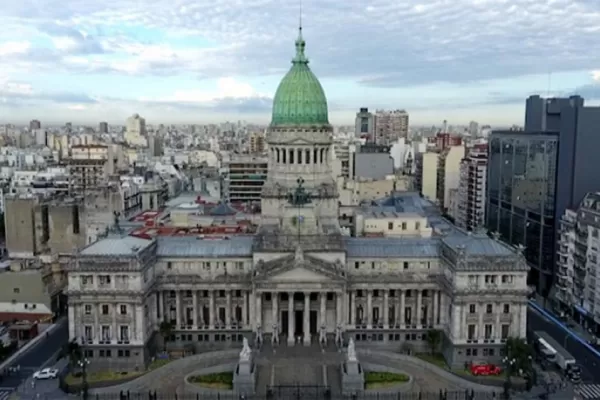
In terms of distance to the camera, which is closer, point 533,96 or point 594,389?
point 594,389

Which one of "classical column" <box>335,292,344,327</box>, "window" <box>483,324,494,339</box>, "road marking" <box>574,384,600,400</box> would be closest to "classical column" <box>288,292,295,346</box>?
"classical column" <box>335,292,344,327</box>

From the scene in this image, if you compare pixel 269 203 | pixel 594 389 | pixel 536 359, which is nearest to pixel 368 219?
pixel 269 203

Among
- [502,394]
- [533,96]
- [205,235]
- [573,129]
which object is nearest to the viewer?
[502,394]

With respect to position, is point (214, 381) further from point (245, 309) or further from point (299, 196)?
point (299, 196)

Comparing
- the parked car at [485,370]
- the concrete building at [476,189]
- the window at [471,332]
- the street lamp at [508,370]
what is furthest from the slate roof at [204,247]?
the concrete building at [476,189]

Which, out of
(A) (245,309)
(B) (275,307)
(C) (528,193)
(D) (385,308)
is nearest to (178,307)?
(A) (245,309)

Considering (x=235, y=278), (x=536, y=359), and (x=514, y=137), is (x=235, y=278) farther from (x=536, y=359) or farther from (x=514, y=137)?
(x=514, y=137)

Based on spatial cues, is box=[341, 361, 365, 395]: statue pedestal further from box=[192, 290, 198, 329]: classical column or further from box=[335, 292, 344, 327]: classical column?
box=[192, 290, 198, 329]: classical column

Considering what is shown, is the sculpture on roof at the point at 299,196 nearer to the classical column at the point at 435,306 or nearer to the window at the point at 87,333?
the classical column at the point at 435,306
